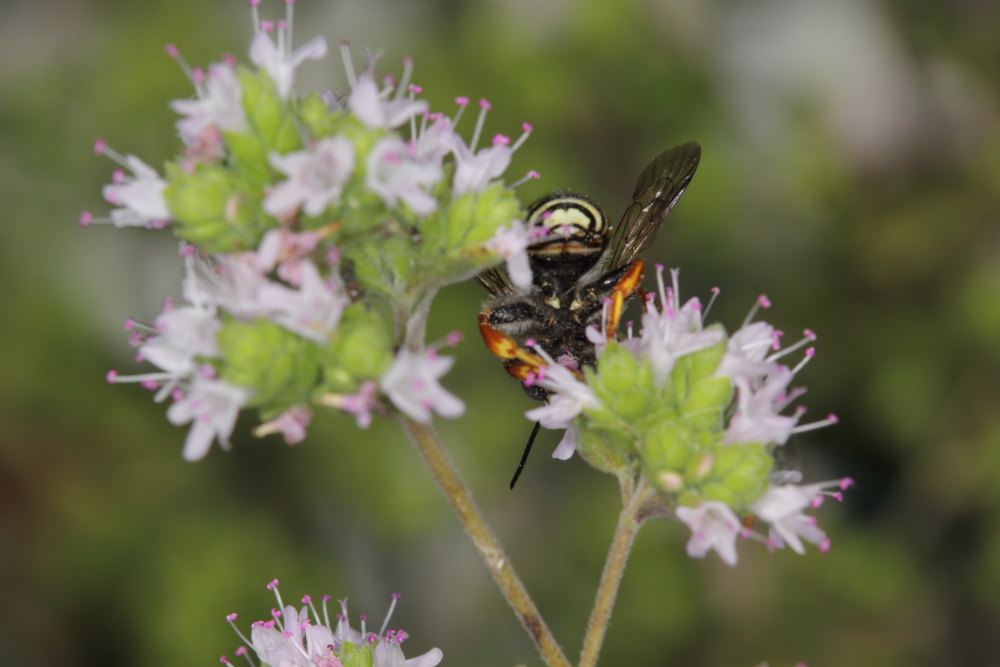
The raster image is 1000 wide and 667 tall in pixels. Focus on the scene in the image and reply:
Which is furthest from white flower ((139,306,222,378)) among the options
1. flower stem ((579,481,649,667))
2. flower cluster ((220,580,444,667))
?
flower stem ((579,481,649,667))

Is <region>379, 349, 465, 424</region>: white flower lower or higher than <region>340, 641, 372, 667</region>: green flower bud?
higher

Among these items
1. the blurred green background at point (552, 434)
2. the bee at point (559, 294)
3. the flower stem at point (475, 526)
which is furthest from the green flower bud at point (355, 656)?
the blurred green background at point (552, 434)

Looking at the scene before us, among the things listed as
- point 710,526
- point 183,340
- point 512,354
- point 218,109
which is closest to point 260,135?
point 218,109

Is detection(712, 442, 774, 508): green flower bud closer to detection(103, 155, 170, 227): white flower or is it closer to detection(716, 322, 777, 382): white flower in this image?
detection(716, 322, 777, 382): white flower

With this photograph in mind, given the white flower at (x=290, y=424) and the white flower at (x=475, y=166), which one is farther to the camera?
the white flower at (x=475, y=166)

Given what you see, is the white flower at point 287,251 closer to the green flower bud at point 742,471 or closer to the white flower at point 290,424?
the white flower at point 290,424

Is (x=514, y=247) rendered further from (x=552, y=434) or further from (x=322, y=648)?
(x=552, y=434)
